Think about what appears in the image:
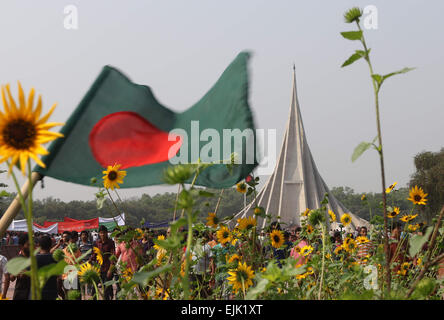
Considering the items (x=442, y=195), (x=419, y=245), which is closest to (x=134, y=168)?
(x=419, y=245)

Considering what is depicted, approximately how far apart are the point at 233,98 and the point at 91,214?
2646 inches

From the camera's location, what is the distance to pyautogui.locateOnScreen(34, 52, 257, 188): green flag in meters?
2.05

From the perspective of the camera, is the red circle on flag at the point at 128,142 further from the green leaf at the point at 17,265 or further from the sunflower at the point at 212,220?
the green leaf at the point at 17,265

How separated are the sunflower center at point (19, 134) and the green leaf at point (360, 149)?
63cm

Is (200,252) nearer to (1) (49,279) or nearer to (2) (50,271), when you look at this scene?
(2) (50,271)

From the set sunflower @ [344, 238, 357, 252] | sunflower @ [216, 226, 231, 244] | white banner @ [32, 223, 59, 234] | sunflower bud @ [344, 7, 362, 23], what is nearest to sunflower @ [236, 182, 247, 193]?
sunflower @ [216, 226, 231, 244]

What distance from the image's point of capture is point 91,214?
66688mm

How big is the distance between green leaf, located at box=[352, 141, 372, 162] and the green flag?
79cm

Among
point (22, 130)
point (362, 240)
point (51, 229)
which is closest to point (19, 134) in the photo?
point (22, 130)

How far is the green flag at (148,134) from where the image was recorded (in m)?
2.05

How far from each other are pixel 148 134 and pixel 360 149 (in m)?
1.85

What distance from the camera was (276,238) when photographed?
9.20 feet

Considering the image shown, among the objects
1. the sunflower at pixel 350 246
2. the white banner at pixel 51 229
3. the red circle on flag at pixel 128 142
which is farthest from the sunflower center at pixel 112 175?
the white banner at pixel 51 229
